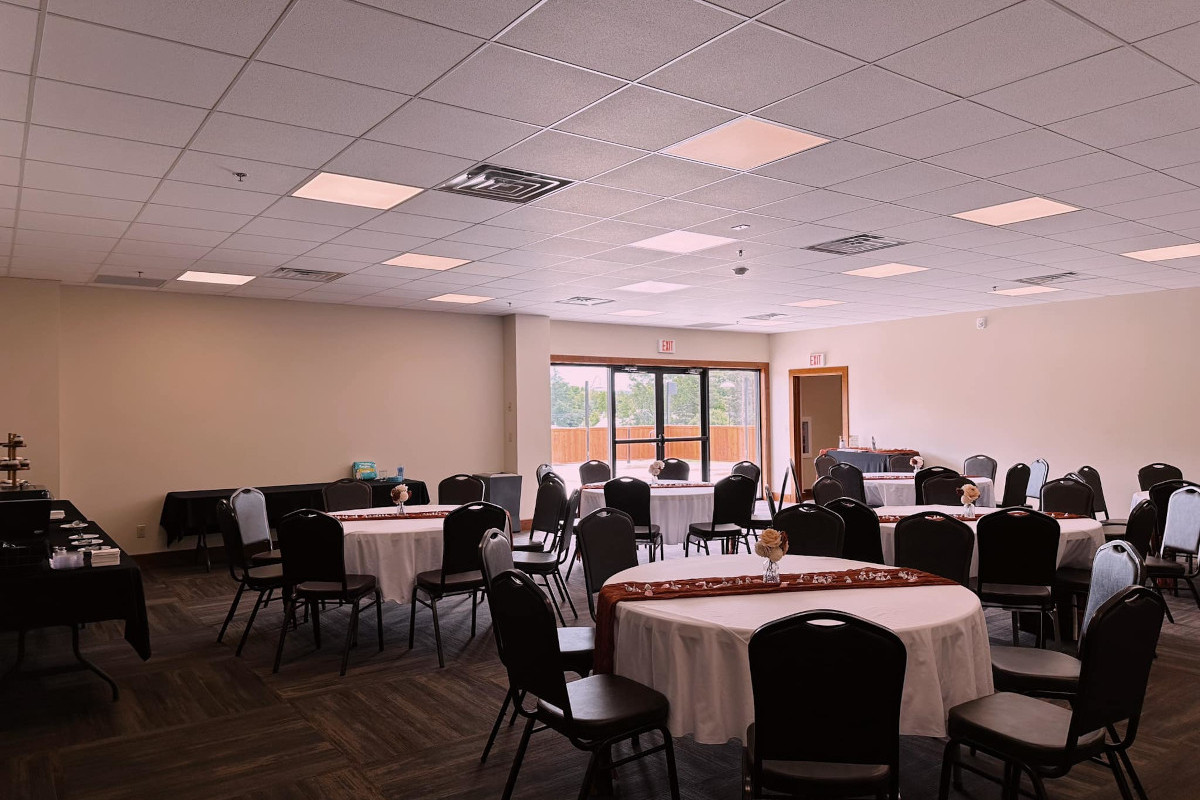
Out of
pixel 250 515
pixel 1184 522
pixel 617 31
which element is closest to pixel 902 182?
pixel 617 31

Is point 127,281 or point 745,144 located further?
point 127,281

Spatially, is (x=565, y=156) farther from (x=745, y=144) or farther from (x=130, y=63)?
(x=130, y=63)

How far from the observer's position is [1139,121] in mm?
3859

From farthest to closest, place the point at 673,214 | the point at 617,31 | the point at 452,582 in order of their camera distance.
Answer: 1. the point at 673,214
2. the point at 452,582
3. the point at 617,31

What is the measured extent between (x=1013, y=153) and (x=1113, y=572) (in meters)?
2.25

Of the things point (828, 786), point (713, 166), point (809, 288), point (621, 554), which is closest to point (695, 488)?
point (809, 288)

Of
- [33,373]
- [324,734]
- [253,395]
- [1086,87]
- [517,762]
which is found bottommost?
[324,734]

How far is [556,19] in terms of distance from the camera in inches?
110

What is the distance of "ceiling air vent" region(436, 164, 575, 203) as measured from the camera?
4.62m

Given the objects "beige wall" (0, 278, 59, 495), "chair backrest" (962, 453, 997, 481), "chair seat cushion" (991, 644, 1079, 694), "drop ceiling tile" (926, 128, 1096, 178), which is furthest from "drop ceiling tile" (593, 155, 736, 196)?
"chair backrest" (962, 453, 997, 481)

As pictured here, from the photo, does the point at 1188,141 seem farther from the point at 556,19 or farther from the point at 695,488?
the point at 695,488

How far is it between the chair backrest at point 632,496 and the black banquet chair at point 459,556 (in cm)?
202

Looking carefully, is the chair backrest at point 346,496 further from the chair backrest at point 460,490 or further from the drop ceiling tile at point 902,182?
the drop ceiling tile at point 902,182

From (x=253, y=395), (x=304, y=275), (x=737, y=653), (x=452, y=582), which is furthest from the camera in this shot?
(x=253, y=395)
